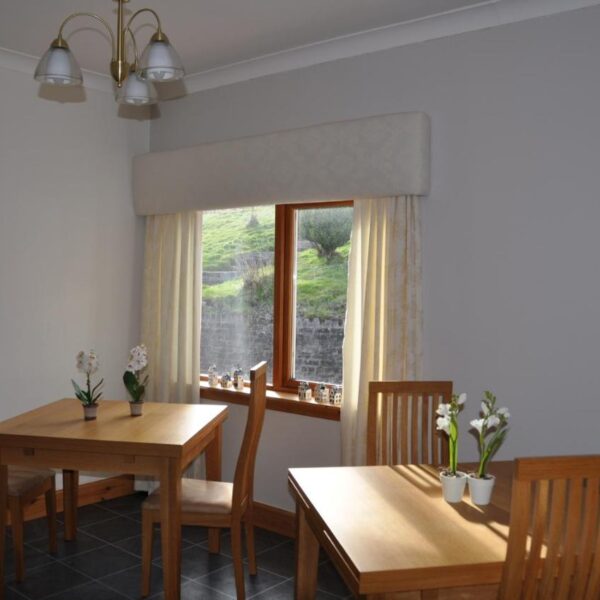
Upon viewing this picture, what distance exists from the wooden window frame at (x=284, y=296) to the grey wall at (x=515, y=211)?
2.62 feet

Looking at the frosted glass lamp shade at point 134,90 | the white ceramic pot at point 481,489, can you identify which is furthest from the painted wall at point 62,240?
the white ceramic pot at point 481,489

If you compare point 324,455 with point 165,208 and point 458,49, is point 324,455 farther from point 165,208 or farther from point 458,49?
point 458,49

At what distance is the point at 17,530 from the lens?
3.29 m

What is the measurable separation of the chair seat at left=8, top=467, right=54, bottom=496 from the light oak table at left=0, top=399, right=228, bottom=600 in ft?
0.55

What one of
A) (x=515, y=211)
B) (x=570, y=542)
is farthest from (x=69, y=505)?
(x=570, y=542)

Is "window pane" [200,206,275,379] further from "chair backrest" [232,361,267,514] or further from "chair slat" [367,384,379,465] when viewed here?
"chair slat" [367,384,379,465]

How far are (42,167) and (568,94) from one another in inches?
117

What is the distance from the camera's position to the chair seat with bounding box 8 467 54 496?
3.27 meters

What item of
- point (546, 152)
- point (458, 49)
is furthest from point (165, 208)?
point (546, 152)

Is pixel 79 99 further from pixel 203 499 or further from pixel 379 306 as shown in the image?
pixel 203 499

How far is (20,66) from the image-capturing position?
4066mm

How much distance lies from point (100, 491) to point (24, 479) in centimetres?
127

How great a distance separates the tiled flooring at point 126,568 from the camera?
10.8 feet

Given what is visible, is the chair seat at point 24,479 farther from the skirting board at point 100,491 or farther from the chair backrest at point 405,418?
the chair backrest at point 405,418
